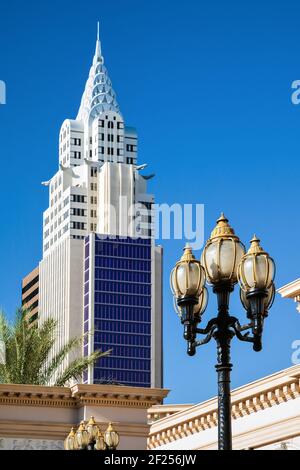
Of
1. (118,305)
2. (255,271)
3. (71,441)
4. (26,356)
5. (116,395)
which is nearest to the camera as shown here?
(255,271)

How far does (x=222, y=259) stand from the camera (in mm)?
14156

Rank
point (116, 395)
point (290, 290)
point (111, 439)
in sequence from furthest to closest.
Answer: point (116, 395), point (290, 290), point (111, 439)

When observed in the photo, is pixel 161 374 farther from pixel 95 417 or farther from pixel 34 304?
Result: pixel 95 417

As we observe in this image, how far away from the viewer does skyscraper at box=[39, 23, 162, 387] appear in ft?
472

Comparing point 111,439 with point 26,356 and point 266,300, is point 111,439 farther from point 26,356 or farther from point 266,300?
point 266,300

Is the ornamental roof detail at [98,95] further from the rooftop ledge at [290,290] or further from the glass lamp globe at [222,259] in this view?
the glass lamp globe at [222,259]

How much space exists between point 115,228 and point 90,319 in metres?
12.4

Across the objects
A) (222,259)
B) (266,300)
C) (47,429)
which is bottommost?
(266,300)

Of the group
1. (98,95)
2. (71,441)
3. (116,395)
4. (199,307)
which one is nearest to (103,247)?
(98,95)

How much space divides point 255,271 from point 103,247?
131 m

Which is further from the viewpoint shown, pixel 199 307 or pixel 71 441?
pixel 71 441
